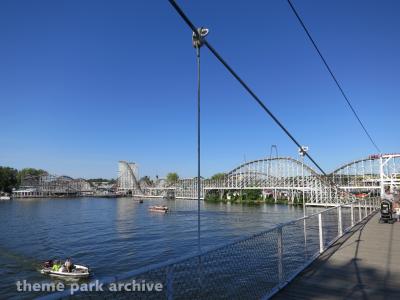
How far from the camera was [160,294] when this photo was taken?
5102mm

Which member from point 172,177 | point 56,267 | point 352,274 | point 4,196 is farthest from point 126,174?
point 352,274

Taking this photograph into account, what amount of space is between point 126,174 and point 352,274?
624 feet

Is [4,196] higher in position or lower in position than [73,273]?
lower

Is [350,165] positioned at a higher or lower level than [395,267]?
higher

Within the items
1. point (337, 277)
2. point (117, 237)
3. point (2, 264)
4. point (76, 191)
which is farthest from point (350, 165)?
point (76, 191)

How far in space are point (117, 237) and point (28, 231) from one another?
1159cm

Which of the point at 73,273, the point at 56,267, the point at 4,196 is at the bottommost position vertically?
the point at 4,196

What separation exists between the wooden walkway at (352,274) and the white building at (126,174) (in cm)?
18102

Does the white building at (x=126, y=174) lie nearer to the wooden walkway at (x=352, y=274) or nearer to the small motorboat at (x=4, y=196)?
the small motorboat at (x=4, y=196)

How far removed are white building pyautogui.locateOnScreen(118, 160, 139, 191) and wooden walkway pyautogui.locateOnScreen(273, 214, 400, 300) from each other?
18102 cm

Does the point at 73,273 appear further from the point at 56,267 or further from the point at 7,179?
the point at 7,179

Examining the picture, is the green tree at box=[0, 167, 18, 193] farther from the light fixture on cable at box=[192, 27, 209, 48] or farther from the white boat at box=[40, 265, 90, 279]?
the light fixture on cable at box=[192, 27, 209, 48]

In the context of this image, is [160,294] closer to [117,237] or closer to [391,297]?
[391,297]

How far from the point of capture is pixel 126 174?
191500 mm
